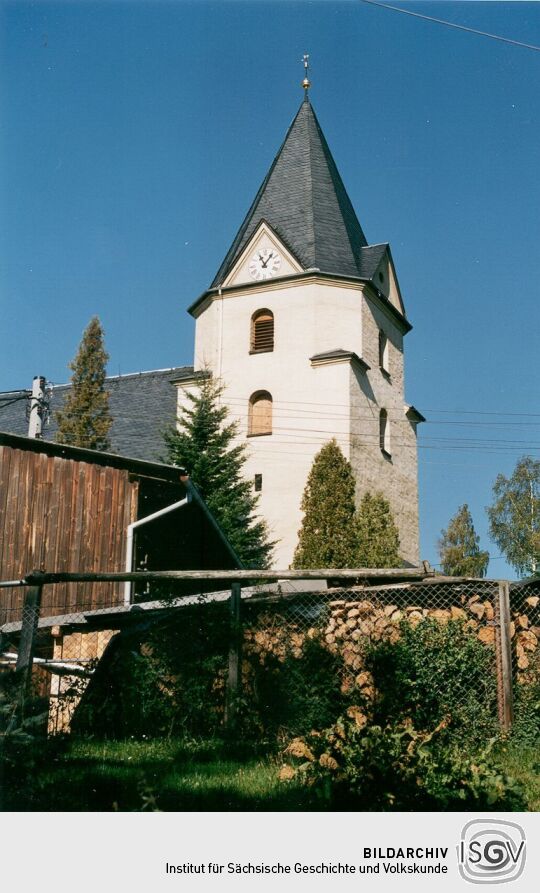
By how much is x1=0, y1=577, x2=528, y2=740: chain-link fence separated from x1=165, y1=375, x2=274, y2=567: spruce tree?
13.7m

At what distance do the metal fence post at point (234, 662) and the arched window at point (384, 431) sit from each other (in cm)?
2208

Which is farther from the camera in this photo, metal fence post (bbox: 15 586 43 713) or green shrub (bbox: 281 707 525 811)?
metal fence post (bbox: 15 586 43 713)

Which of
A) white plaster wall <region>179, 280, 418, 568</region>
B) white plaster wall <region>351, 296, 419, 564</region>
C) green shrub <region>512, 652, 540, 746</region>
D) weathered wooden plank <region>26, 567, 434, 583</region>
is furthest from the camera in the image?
white plaster wall <region>351, 296, 419, 564</region>

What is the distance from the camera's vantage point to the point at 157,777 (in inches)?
220

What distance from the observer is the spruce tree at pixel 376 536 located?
71.9 ft

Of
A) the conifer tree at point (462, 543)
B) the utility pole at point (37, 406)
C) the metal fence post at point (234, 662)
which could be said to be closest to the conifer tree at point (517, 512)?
the conifer tree at point (462, 543)

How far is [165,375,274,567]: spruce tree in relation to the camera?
21.8 meters

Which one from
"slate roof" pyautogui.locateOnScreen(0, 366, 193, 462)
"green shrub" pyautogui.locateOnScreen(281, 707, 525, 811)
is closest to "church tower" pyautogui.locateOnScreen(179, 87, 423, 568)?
"slate roof" pyautogui.locateOnScreen(0, 366, 193, 462)

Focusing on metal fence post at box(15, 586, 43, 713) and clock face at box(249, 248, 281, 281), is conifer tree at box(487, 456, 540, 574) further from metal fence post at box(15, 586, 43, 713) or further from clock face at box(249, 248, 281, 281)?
metal fence post at box(15, 586, 43, 713)

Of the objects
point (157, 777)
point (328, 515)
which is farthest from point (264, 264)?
point (157, 777)

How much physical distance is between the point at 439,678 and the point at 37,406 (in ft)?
55.8

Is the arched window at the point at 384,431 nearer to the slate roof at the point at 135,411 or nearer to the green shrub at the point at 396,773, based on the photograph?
the slate roof at the point at 135,411

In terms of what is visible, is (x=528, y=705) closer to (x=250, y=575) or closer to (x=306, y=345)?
(x=250, y=575)
